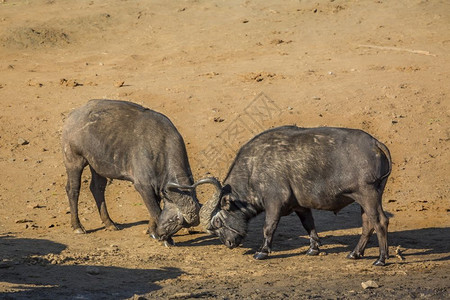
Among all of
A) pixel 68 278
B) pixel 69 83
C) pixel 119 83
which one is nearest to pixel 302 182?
pixel 68 278

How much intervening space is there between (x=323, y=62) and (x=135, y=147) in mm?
9327

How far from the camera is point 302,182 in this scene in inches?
406

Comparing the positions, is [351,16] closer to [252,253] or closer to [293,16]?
[293,16]

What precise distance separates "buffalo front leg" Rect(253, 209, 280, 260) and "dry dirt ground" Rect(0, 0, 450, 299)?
0.17 metres

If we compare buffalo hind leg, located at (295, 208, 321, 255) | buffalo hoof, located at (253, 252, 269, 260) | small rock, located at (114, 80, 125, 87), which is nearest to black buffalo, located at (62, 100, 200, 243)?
buffalo hoof, located at (253, 252, 269, 260)

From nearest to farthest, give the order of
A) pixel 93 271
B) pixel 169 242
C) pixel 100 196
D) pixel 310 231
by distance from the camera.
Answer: pixel 93 271 < pixel 310 231 < pixel 169 242 < pixel 100 196

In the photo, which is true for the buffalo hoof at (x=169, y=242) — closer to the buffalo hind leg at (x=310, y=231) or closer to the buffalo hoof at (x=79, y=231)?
the buffalo hoof at (x=79, y=231)

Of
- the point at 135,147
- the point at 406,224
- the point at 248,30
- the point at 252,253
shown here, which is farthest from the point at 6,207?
the point at 248,30

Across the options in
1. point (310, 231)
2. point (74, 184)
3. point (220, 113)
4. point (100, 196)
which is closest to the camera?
point (310, 231)

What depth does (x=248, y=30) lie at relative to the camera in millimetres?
22562

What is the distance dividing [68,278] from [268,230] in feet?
8.84

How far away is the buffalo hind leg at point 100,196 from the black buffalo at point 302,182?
204cm

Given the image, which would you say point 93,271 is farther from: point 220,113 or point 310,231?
point 220,113

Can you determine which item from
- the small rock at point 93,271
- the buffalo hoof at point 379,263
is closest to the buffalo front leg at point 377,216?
the buffalo hoof at point 379,263
